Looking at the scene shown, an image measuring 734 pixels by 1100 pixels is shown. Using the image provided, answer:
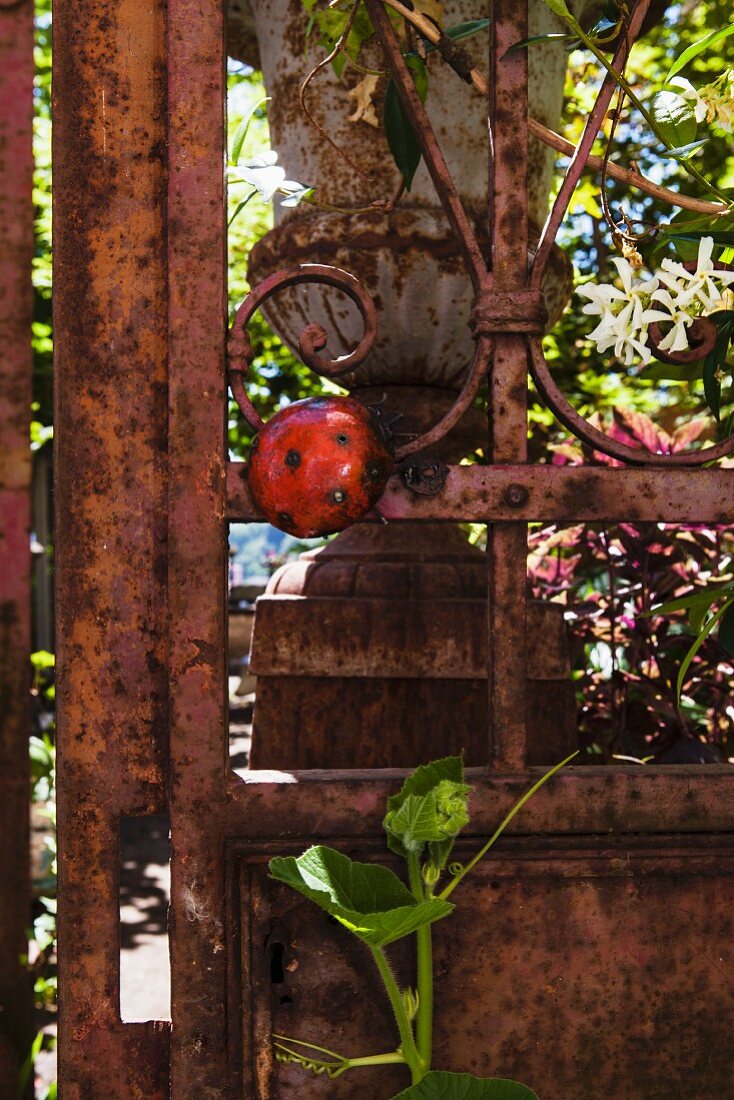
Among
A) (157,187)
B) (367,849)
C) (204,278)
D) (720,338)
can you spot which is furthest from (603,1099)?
(157,187)

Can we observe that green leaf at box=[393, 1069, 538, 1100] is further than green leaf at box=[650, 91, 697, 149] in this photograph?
No

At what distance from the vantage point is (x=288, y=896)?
1095 millimetres

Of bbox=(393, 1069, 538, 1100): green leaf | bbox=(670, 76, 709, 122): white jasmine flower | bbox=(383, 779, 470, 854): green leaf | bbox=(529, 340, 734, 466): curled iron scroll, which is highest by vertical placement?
bbox=(670, 76, 709, 122): white jasmine flower

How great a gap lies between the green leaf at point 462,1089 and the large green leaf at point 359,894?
0.45 ft

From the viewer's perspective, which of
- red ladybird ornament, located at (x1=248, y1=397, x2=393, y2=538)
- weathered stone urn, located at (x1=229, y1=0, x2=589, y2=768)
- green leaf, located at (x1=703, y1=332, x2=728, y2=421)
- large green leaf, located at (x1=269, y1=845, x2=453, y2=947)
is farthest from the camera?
weathered stone urn, located at (x1=229, y1=0, x2=589, y2=768)

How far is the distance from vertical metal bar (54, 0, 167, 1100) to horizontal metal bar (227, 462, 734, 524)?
5.6 inches

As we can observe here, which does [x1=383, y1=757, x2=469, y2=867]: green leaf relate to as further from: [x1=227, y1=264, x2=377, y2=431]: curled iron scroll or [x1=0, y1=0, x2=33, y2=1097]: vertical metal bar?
[x1=0, y1=0, x2=33, y2=1097]: vertical metal bar

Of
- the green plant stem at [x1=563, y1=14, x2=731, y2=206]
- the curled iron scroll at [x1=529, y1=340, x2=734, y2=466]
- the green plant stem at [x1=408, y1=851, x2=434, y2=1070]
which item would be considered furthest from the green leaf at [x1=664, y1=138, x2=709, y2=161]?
the green plant stem at [x1=408, y1=851, x2=434, y2=1070]

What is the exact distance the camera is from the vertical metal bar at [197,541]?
3.54 feet

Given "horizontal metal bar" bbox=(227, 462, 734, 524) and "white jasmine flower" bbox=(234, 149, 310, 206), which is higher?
"white jasmine flower" bbox=(234, 149, 310, 206)

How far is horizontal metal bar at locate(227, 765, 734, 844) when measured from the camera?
1.09 metres

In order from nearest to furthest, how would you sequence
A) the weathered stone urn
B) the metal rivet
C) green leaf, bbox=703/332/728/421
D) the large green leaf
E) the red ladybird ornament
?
1. the large green leaf
2. the red ladybird ornament
3. the metal rivet
4. green leaf, bbox=703/332/728/421
5. the weathered stone urn

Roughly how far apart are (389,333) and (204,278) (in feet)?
2.17

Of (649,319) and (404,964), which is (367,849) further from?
(649,319)
